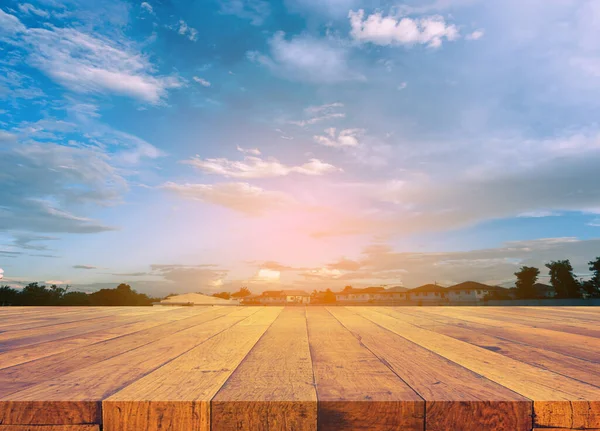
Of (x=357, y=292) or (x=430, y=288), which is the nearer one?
(x=357, y=292)

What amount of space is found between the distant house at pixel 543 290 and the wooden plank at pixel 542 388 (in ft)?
184

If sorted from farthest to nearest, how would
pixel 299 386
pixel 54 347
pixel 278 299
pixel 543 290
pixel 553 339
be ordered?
pixel 543 290
pixel 278 299
pixel 553 339
pixel 54 347
pixel 299 386

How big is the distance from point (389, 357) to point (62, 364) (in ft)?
3.84

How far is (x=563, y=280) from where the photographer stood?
44.2 metres

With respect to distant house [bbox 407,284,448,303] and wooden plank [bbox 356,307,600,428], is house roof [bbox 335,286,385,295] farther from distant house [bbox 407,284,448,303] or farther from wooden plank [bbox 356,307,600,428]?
wooden plank [bbox 356,307,600,428]

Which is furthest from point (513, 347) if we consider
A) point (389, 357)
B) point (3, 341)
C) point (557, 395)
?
point (3, 341)

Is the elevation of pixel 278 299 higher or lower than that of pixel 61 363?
lower

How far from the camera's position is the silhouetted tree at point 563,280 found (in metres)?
43.1

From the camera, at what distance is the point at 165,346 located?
1.77 metres

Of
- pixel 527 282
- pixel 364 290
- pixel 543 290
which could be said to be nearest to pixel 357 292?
pixel 364 290

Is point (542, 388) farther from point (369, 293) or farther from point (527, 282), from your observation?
point (527, 282)

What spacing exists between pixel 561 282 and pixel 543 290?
786 cm

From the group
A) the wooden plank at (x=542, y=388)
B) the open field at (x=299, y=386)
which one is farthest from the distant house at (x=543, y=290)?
the open field at (x=299, y=386)

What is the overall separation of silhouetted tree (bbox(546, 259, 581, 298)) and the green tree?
3.22m
